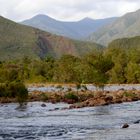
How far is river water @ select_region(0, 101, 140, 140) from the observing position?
34781mm

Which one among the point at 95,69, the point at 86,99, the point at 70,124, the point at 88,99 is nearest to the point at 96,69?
the point at 95,69

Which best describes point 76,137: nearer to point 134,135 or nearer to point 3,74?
point 134,135

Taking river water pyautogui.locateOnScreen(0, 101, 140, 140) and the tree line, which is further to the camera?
the tree line

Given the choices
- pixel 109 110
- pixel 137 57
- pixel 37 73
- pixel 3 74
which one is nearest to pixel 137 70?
pixel 137 57

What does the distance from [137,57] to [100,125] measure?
5389 inches

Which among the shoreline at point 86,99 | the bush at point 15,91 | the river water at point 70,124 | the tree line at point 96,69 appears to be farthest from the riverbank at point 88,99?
the tree line at point 96,69

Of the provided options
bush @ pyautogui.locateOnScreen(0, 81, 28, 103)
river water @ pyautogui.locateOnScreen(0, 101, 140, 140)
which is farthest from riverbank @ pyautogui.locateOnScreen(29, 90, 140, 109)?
river water @ pyautogui.locateOnScreen(0, 101, 140, 140)

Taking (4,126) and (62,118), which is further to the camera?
(62,118)

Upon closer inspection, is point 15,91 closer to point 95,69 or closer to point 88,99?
point 88,99

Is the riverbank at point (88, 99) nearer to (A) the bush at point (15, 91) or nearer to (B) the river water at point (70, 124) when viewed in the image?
(A) the bush at point (15, 91)

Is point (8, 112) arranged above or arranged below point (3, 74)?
below

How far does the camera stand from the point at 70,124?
43250 mm

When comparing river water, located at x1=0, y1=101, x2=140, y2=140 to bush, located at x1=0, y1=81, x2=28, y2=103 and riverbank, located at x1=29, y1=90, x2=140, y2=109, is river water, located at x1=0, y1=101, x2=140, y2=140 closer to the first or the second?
riverbank, located at x1=29, y1=90, x2=140, y2=109

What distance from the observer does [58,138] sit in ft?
112
